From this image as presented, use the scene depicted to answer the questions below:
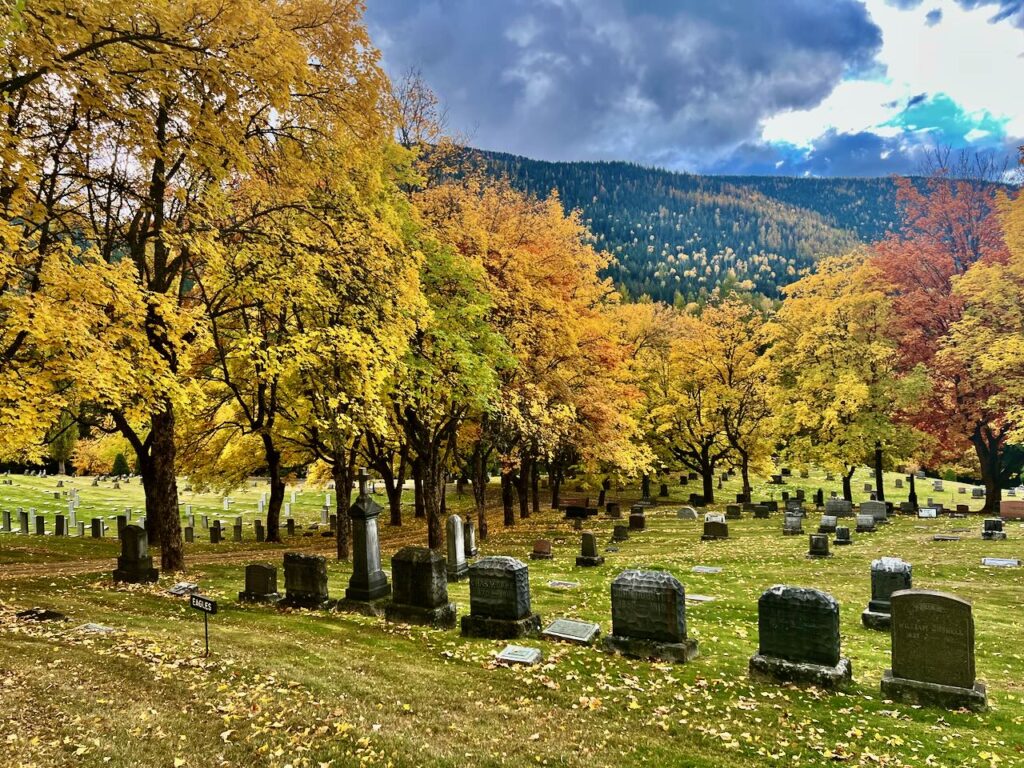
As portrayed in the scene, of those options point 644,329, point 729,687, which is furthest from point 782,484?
point 729,687

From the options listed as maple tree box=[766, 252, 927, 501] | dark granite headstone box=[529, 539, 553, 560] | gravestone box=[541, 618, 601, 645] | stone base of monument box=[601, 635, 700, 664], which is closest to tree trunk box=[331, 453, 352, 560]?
dark granite headstone box=[529, 539, 553, 560]

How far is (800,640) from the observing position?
795 cm

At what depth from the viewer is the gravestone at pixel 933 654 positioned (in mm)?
7160

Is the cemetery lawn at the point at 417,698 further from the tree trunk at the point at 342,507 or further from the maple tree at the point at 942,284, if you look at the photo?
the maple tree at the point at 942,284

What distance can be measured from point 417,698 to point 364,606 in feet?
15.2

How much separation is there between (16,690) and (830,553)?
64.9 ft

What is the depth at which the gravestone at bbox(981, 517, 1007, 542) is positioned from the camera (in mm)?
19281

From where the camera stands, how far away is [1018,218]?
890 inches

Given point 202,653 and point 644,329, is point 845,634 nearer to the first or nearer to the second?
point 202,653

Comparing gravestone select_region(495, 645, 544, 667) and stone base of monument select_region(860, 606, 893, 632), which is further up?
gravestone select_region(495, 645, 544, 667)

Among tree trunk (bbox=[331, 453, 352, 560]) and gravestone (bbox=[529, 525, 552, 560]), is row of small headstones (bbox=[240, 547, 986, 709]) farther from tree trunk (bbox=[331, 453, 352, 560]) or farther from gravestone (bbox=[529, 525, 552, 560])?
gravestone (bbox=[529, 525, 552, 560])

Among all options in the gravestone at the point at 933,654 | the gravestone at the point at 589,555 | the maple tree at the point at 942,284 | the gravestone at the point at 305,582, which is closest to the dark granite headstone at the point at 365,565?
the gravestone at the point at 305,582

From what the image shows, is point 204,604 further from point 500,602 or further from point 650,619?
point 650,619

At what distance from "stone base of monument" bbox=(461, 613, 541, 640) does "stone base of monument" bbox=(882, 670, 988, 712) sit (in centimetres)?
505
